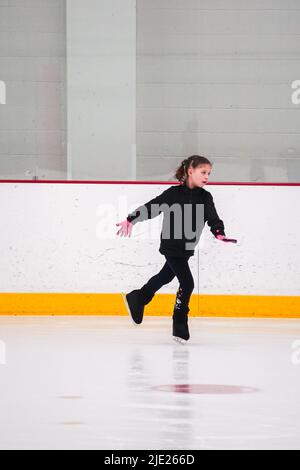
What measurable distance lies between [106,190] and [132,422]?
16.0ft

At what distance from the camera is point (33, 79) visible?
31.3 ft

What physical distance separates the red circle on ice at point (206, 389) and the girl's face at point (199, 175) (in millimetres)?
2161

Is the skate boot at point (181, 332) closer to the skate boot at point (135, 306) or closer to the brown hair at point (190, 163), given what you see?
the skate boot at point (135, 306)

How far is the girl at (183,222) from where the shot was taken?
727 cm

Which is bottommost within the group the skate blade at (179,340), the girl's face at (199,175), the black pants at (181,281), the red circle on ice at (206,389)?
the skate blade at (179,340)

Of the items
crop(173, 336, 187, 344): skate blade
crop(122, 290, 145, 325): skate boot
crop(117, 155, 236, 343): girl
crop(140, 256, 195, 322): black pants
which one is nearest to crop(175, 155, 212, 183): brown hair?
crop(117, 155, 236, 343): girl

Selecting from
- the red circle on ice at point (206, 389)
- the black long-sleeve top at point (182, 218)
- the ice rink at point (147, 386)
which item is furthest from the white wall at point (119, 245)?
the red circle on ice at point (206, 389)

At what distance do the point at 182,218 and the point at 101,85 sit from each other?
2590mm

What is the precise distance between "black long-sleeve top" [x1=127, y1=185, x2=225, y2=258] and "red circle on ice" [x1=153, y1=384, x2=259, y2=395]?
6.42ft

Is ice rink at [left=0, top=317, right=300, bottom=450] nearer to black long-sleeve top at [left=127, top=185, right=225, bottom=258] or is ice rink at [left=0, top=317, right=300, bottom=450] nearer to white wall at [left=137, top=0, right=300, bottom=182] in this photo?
black long-sleeve top at [left=127, top=185, right=225, bottom=258]

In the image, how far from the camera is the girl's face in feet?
24.0

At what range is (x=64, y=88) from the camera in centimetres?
952
